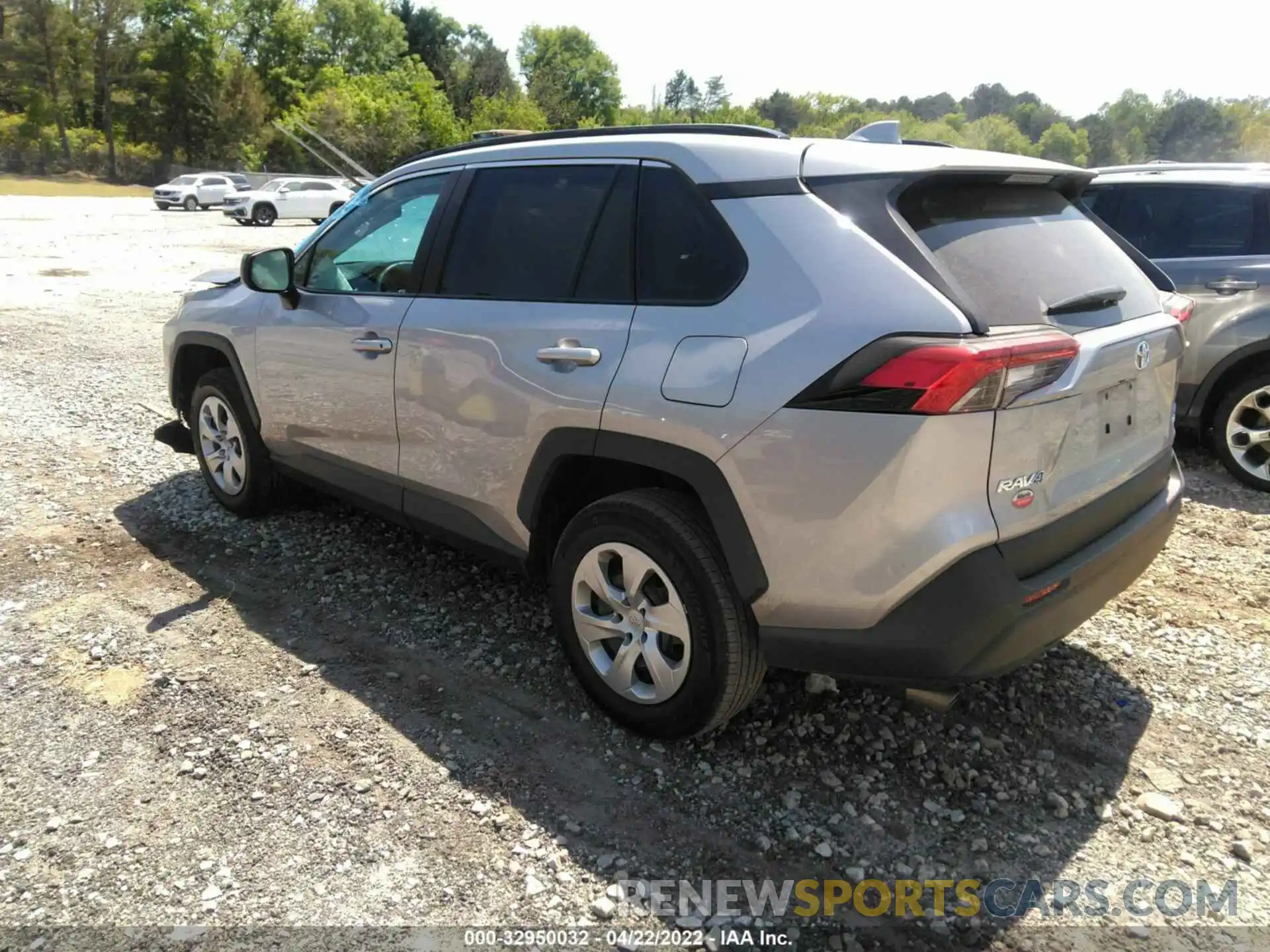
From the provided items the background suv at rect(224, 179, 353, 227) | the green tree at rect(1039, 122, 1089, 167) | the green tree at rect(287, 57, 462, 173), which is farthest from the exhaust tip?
the green tree at rect(1039, 122, 1089, 167)

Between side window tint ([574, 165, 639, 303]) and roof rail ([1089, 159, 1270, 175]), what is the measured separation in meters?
4.09

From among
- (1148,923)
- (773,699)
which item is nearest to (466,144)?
(773,699)

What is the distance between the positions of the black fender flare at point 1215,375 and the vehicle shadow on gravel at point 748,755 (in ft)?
8.57

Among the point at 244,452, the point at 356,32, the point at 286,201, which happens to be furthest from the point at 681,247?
the point at 356,32

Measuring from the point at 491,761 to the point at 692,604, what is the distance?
86 cm

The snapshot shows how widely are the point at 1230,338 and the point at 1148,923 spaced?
4287 mm

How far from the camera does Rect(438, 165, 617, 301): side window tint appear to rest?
313 cm

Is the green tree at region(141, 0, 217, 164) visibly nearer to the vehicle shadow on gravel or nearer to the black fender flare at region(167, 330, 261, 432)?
the black fender flare at region(167, 330, 261, 432)

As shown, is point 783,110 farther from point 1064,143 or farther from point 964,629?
point 964,629

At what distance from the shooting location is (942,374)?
2.21 metres

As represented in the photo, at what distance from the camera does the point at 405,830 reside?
264cm

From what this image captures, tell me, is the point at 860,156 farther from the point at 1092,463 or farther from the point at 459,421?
the point at 459,421

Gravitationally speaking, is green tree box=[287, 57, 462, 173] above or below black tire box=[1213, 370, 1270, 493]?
above

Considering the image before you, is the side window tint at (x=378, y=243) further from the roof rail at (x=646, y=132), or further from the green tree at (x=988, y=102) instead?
the green tree at (x=988, y=102)
